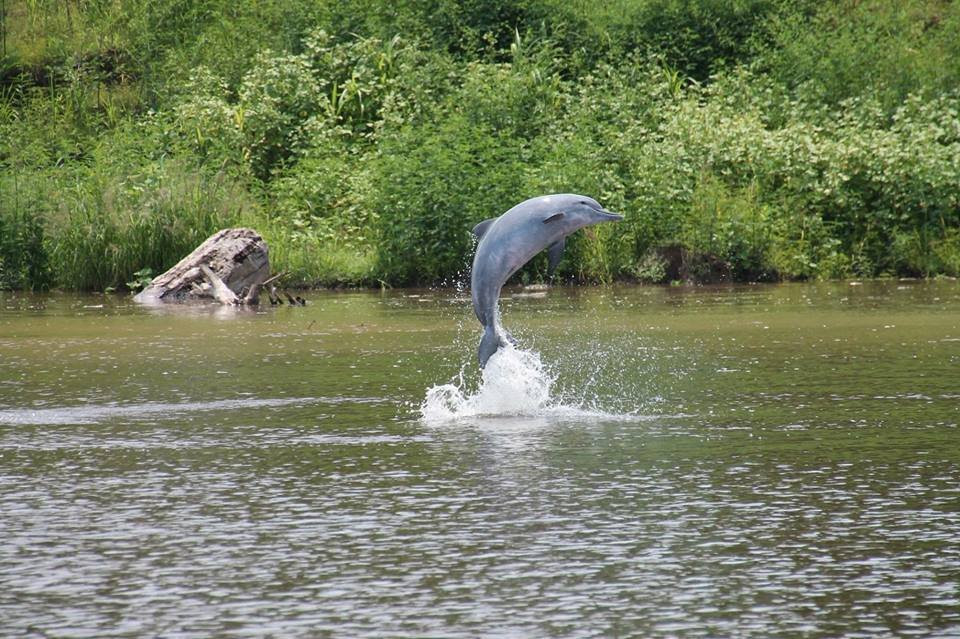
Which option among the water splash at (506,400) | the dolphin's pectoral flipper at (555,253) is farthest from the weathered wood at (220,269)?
the dolphin's pectoral flipper at (555,253)

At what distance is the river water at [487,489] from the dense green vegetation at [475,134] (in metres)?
10.9

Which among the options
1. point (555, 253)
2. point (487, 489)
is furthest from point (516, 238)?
point (487, 489)

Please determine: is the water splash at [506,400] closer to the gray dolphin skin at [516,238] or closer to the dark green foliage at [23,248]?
the gray dolphin skin at [516,238]

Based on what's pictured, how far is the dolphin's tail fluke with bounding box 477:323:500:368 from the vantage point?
1209cm

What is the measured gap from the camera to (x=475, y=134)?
101ft

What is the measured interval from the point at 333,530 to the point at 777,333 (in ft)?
36.5

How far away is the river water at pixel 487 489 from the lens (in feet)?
22.8

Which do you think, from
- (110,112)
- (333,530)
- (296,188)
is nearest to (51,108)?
(110,112)

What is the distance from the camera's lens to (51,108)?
39094mm

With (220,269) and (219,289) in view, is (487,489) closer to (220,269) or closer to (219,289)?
(219,289)

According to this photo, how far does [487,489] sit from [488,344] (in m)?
2.76

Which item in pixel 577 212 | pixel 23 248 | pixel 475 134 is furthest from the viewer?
pixel 475 134

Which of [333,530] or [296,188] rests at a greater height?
[296,188]

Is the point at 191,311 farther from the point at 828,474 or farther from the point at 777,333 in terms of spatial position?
the point at 828,474
